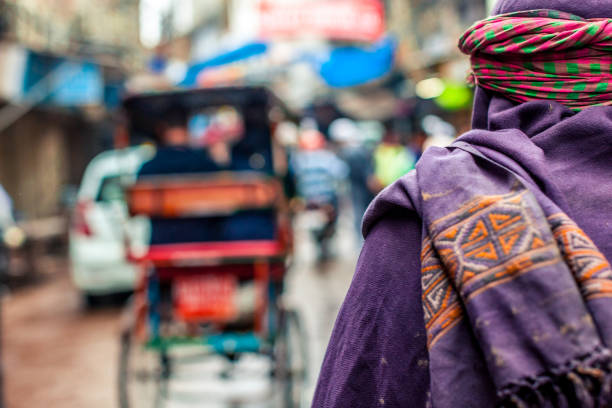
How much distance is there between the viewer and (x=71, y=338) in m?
6.68

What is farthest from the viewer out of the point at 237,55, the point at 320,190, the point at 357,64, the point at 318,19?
the point at 318,19

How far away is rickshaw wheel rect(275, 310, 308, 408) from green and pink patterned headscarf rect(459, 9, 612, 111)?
3.35 metres

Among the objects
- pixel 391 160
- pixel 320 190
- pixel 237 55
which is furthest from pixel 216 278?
pixel 320 190

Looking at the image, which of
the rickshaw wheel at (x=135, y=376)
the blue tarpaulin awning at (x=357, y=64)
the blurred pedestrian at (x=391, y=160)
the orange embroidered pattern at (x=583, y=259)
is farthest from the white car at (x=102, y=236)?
the orange embroidered pattern at (x=583, y=259)

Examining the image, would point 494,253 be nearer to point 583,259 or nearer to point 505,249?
point 505,249

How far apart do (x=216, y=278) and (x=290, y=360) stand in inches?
32.3

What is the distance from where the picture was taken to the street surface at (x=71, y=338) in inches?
202

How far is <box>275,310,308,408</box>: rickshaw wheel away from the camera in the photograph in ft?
14.1

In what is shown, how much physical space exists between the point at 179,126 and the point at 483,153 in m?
4.37

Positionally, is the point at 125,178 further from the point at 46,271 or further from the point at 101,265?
the point at 46,271

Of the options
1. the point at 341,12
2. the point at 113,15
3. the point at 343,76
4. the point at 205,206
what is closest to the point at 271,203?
the point at 205,206

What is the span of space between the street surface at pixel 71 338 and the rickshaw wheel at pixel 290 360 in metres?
0.30

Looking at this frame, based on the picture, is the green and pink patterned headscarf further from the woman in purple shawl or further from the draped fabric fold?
the draped fabric fold

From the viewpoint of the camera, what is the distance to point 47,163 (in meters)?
15.8
